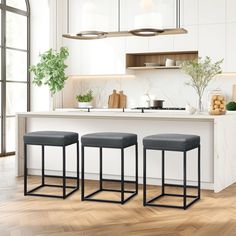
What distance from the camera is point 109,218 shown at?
3.95 meters

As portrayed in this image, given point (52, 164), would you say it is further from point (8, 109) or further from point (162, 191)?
point (8, 109)

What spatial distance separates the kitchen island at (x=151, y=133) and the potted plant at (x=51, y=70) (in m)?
2.18

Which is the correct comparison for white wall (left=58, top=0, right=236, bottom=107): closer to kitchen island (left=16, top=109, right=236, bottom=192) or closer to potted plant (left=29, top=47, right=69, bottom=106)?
potted plant (left=29, top=47, right=69, bottom=106)

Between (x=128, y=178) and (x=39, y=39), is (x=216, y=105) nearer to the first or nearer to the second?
(x=128, y=178)

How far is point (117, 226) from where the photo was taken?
3.71 metres

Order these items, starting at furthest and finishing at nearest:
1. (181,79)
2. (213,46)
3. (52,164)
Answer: (181,79)
(213,46)
(52,164)

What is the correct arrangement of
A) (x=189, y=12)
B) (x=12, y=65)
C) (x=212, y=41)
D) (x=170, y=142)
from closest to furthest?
(x=170, y=142)
(x=212, y=41)
(x=189, y=12)
(x=12, y=65)

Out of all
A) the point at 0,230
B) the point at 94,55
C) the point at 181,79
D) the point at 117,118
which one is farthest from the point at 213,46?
the point at 0,230

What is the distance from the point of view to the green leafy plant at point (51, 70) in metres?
8.15

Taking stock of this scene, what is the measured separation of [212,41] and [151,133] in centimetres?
284

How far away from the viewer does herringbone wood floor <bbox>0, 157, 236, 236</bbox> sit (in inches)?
141

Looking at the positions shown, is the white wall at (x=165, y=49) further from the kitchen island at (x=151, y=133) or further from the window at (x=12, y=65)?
the kitchen island at (x=151, y=133)

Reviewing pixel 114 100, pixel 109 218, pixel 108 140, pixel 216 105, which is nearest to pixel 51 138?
pixel 108 140

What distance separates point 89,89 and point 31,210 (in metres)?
4.86
